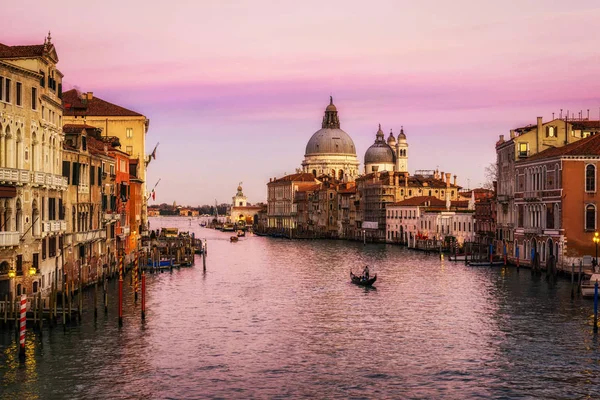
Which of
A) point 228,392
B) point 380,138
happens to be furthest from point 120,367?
point 380,138

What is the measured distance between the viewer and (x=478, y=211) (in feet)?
237

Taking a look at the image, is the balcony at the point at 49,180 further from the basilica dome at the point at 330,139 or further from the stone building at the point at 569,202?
the basilica dome at the point at 330,139

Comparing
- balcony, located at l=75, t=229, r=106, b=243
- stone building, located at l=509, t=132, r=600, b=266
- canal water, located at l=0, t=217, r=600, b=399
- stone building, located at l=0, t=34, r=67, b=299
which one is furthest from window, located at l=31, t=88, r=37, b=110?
stone building, located at l=509, t=132, r=600, b=266

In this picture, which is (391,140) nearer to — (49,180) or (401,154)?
(401,154)

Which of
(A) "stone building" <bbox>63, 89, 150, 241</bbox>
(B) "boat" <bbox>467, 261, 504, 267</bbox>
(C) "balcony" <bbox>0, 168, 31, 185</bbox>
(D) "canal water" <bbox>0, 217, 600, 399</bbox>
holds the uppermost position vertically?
(A) "stone building" <bbox>63, 89, 150, 241</bbox>

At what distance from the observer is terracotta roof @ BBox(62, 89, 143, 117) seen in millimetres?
59750

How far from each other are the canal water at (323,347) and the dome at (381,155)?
109m

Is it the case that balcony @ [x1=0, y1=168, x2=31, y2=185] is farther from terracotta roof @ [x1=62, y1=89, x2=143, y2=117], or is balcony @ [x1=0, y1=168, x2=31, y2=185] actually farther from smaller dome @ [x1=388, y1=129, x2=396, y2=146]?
smaller dome @ [x1=388, y1=129, x2=396, y2=146]

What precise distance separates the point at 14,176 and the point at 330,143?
468 ft

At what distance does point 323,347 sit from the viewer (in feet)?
86.2

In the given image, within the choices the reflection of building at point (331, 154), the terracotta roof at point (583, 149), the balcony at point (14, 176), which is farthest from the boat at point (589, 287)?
the reflection of building at point (331, 154)

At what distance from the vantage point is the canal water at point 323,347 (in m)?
21.3

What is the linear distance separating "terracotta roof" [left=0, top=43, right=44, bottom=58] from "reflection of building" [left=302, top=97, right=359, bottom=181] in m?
136

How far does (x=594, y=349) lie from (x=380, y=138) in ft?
433
